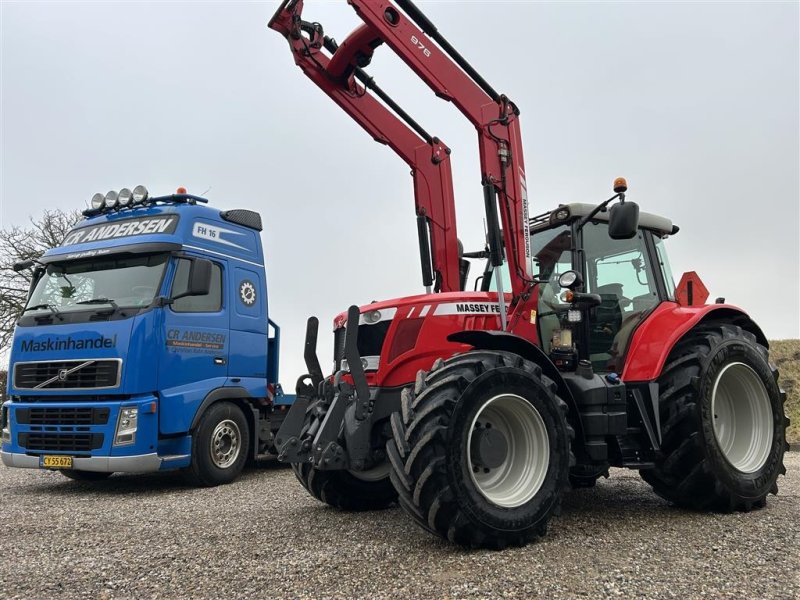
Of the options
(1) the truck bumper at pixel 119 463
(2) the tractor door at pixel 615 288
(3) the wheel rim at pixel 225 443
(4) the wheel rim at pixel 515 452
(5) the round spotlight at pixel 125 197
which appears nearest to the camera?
(4) the wheel rim at pixel 515 452

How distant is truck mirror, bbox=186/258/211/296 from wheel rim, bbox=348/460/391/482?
Answer: 3197 mm

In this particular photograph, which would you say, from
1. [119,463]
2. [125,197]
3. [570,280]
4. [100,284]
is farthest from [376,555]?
[125,197]

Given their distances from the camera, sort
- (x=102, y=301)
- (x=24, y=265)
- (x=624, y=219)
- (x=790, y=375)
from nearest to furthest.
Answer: (x=624, y=219) → (x=102, y=301) → (x=24, y=265) → (x=790, y=375)

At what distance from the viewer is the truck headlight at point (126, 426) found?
679cm

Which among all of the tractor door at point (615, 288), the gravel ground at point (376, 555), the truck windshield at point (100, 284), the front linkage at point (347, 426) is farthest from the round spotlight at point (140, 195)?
the tractor door at point (615, 288)

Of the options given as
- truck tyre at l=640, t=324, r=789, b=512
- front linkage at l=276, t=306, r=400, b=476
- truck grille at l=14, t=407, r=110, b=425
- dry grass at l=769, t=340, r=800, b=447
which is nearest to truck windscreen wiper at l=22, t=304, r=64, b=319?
truck grille at l=14, t=407, r=110, b=425

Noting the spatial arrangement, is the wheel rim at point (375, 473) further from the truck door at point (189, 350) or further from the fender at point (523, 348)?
the truck door at point (189, 350)

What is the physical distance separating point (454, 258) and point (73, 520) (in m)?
4.00

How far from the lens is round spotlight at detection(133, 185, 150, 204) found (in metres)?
8.06

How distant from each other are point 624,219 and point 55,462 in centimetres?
624

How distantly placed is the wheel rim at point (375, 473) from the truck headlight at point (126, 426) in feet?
9.70

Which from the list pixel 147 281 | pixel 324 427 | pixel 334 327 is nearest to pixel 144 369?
pixel 147 281

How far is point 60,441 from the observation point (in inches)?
277

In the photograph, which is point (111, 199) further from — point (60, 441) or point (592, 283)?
point (592, 283)
